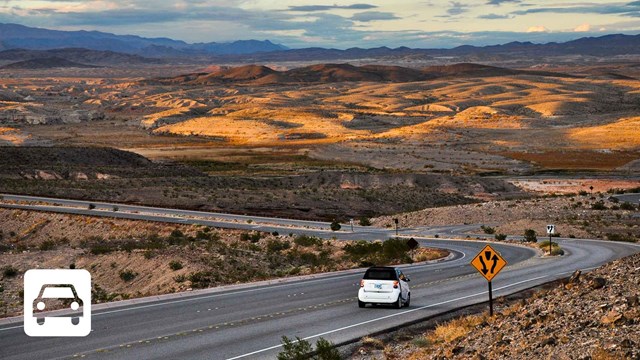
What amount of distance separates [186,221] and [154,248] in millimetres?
13743

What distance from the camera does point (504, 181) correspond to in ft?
326

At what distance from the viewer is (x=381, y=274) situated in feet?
88.1

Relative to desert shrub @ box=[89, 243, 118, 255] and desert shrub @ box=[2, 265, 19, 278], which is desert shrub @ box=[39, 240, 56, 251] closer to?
desert shrub @ box=[89, 243, 118, 255]

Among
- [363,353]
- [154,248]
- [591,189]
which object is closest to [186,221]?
[154,248]

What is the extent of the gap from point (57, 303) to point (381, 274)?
14.5m

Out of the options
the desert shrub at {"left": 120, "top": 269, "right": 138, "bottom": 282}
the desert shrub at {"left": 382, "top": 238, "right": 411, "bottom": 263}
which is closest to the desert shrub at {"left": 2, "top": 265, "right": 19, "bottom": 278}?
the desert shrub at {"left": 120, "top": 269, "right": 138, "bottom": 282}

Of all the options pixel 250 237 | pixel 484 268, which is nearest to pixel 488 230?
pixel 250 237

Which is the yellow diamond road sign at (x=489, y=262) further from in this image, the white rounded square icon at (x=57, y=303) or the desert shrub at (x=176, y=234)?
the desert shrub at (x=176, y=234)

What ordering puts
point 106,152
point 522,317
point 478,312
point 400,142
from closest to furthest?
1. point 522,317
2. point 478,312
3. point 106,152
4. point 400,142

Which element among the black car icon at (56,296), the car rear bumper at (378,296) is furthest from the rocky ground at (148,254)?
the car rear bumper at (378,296)

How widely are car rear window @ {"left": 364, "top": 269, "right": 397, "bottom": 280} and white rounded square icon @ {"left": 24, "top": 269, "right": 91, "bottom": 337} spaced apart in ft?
26.0

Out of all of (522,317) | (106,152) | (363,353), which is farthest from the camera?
(106,152)

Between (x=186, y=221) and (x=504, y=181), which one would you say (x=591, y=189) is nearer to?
(x=504, y=181)

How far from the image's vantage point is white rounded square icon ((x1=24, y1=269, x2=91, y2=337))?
74.0ft
